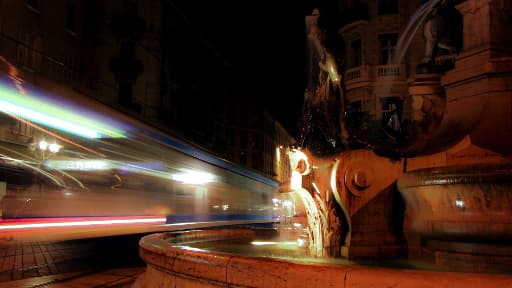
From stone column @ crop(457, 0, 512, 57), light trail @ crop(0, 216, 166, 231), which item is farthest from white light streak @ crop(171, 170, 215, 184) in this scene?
stone column @ crop(457, 0, 512, 57)

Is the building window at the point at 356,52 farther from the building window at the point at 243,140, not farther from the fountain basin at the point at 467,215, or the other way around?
the building window at the point at 243,140

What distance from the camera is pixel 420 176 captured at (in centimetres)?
630

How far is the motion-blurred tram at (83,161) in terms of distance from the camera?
902 cm

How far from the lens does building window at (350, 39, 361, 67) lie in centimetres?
3036

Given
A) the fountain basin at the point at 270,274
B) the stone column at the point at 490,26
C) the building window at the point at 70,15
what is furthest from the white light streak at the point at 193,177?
the building window at the point at 70,15

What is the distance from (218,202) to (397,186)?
11.7m

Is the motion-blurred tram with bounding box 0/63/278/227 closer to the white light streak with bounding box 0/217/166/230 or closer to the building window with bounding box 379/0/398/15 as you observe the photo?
the white light streak with bounding box 0/217/166/230

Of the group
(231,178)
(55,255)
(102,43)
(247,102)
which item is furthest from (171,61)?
(247,102)

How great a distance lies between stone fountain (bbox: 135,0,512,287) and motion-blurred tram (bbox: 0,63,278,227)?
349 cm

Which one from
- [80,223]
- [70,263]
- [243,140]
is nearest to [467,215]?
[80,223]

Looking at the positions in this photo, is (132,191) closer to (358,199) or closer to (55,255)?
(55,255)

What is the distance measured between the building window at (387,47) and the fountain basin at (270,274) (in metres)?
26.3

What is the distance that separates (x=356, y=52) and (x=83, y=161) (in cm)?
2393

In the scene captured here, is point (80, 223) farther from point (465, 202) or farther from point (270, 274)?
point (465, 202)
